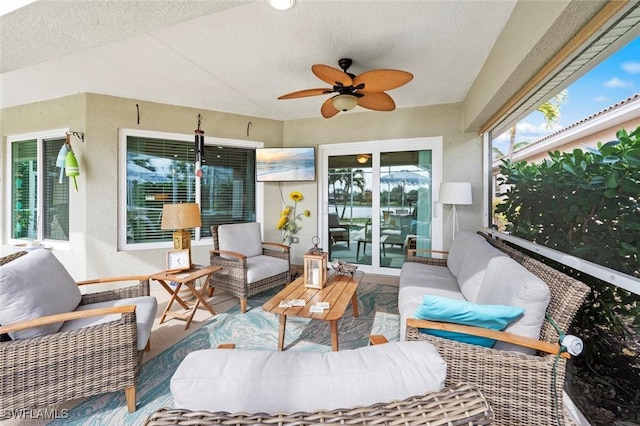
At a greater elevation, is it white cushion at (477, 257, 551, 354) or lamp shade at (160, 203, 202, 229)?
lamp shade at (160, 203, 202, 229)

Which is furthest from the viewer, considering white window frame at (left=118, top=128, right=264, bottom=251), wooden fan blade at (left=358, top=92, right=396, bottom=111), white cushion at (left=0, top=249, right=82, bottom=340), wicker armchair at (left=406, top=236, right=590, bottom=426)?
white window frame at (left=118, top=128, right=264, bottom=251)

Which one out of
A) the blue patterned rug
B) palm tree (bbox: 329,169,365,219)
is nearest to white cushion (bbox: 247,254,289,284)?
the blue patterned rug

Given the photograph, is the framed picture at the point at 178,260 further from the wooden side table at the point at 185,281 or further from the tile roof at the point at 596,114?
the tile roof at the point at 596,114

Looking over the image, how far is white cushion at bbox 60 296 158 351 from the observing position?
179 cm

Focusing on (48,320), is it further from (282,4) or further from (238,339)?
(282,4)

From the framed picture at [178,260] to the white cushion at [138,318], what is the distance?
0.67 meters

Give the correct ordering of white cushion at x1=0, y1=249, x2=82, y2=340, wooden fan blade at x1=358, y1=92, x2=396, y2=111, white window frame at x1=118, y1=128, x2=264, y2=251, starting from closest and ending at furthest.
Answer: white cushion at x1=0, y1=249, x2=82, y2=340 < wooden fan blade at x1=358, y1=92, x2=396, y2=111 < white window frame at x1=118, y1=128, x2=264, y2=251

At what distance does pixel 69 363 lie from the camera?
1.54 meters

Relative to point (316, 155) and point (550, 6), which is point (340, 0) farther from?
point (316, 155)

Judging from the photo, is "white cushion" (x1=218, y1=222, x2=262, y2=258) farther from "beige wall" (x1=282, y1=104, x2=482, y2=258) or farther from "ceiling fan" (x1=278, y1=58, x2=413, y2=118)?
"ceiling fan" (x1=278, y1=58, x2=413, y2=118)

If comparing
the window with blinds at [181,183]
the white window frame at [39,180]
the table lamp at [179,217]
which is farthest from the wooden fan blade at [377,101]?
the white window frame at [39,180]

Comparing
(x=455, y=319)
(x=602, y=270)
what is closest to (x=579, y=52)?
(x=602, y=270)

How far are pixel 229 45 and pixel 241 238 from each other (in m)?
2.26

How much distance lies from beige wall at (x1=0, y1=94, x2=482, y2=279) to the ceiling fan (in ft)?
5.05
